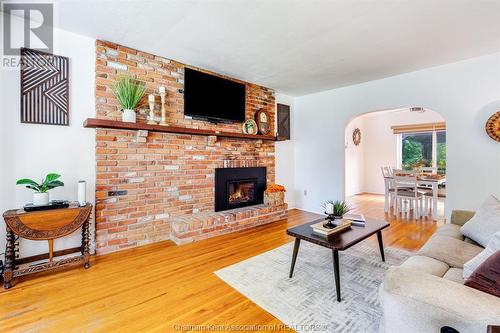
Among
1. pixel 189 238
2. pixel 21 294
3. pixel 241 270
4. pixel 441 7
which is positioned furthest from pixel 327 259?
pixel 21 294

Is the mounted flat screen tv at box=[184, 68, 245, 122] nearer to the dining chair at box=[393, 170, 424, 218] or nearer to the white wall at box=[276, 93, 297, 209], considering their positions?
the white wall at box=[276, 93, 297, 209]

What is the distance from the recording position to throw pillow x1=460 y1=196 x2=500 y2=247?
1768 millimetres

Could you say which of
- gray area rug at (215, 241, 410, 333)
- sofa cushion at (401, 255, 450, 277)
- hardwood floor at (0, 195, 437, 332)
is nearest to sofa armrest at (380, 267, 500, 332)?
sofa cushion at (401, 255, 450, 277)

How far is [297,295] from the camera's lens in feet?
6.27

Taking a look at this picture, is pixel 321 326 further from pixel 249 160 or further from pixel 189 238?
pixel 249 160

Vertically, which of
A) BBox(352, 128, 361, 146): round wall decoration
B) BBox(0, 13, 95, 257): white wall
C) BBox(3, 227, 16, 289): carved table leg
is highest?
BBox(352, 128, 361, 146): round wall decoration

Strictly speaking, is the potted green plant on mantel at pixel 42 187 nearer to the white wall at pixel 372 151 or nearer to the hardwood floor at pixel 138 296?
the hardwood floor at pixel 138 296

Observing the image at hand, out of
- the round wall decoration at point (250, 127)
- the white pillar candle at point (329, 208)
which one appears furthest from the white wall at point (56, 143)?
the white pillar candle at point (329, 208)

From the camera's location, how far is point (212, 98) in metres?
3.64

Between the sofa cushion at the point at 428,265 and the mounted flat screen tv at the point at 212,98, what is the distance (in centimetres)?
302

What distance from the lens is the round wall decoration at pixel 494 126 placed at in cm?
290

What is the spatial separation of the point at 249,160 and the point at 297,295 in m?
2.68

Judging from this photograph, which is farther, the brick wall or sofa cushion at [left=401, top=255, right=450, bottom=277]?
the brick wall

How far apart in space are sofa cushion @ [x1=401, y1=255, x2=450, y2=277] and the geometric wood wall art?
3482mm
